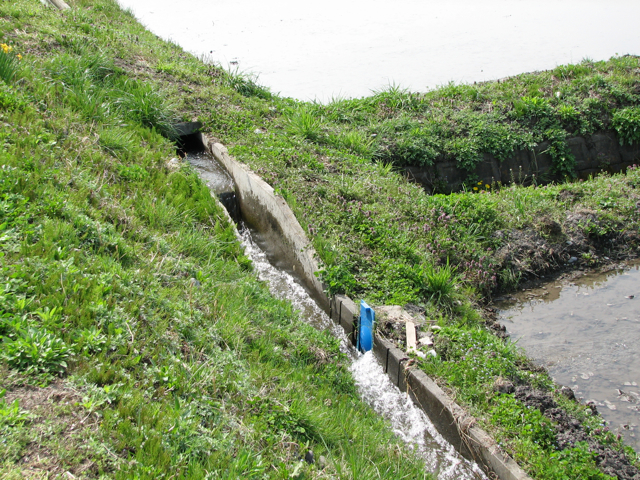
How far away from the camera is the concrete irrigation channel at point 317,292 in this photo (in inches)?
139

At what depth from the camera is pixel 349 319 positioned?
4766 mm

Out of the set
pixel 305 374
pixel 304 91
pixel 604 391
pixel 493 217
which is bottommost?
pixel 604 391

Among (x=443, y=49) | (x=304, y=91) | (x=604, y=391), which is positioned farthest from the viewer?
(x=443, y=49)

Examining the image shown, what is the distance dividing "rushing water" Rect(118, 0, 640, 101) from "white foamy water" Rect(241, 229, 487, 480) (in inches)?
213

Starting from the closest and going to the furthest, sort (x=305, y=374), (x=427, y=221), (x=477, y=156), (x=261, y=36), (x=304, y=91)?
(x=305, y=374), (x=427, y=221), (x=477, y=156), (x=304, y=91), (x=261, y=36)

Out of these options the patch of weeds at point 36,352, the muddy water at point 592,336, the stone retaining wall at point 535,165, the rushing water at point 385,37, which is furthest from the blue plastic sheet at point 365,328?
the rushing water at point 385,37

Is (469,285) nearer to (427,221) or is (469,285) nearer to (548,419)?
(427,221)

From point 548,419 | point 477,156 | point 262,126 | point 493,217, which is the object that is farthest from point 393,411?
point 262,126

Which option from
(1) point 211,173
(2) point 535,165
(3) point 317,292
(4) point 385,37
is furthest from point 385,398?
(4) point 385,37

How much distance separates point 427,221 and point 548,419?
9.55ft

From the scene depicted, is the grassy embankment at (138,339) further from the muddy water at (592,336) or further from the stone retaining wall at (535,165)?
the stone retaining wall at (535,165)

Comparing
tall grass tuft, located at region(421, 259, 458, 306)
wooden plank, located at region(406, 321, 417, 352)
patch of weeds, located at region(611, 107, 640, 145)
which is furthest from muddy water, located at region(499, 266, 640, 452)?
patch of weeds, located at region(611, 107, 640, 145)

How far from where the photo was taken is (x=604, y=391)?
4.30m

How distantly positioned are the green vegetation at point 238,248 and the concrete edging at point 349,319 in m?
0.13
